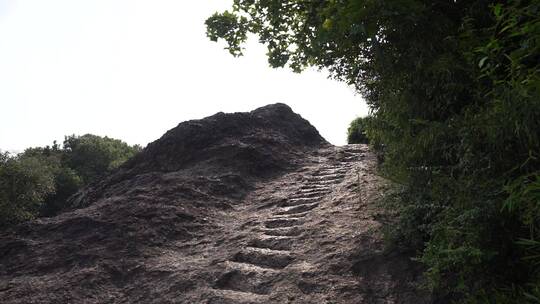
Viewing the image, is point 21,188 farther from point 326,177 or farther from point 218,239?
point 218,239

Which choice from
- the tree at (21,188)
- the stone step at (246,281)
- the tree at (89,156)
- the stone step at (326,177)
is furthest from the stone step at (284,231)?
the tree at (89,156)

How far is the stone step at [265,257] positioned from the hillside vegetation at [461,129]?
1.50 meters

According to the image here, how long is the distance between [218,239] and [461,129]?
4225 mm

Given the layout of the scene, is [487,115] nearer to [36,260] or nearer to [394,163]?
[394,163]

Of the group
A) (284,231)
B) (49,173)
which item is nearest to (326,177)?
(284,231)

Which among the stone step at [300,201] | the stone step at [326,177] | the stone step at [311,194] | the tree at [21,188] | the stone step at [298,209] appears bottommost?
the tree at [21,188]

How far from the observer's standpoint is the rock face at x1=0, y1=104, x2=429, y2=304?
4.34 metres

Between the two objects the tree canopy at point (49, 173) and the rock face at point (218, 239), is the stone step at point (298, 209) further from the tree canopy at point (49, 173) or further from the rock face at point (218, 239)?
the tree canopy at point (49, 173)

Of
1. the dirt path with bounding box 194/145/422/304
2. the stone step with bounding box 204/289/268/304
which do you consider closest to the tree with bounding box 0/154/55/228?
the dirt path with bounding box 194/145/422/304

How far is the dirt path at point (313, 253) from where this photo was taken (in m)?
3.99

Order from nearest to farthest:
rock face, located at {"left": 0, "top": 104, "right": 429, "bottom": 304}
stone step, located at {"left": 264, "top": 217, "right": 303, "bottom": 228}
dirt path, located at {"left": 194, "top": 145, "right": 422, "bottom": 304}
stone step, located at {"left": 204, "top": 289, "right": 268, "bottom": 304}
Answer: dirt path, located at {"left": 194, "top": 145, "right": 422, "bottom": 304}, stone step, located at {"left": 204, "top": 289, "right": 268, "bottom": 304}, rock face, located at {"left": 0, "top": 104, "right": 429, "bottom": 304}, stone step, located at {"left": 264, "top": 217, "right": 303, "bottom": 228}

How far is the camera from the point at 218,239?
20.6 ft

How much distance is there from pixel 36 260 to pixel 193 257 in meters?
2.25

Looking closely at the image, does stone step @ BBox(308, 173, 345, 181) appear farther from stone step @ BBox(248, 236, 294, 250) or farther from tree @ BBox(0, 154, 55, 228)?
tree @ BBox(0, 154, 55, 228)
